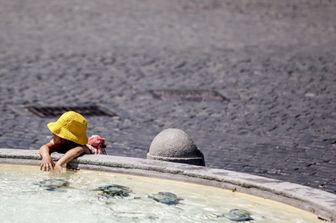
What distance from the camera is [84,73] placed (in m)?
14.4

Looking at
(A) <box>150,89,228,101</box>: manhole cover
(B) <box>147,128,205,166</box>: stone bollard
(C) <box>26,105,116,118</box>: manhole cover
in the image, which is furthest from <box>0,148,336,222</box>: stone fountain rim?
(A) <box>150,89,228,101</box>: manhole cover

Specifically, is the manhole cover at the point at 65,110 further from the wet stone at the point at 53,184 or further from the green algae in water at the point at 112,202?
the wet stone at the point at 53,184

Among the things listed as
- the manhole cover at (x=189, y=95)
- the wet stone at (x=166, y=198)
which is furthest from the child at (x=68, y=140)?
the manhole cover at (x=189, y=95)

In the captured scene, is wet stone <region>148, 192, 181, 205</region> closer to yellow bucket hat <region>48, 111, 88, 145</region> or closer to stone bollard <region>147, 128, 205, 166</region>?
stone bollard <region>147, 128, 205, 166</region>

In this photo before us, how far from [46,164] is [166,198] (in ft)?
3.93

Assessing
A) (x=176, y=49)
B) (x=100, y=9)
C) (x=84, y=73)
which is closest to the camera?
(x=84, y=73)

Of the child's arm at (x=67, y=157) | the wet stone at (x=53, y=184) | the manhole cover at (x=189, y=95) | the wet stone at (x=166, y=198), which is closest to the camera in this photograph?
the wet stone at (x=166, y=198)

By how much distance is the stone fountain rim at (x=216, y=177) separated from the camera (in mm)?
7445

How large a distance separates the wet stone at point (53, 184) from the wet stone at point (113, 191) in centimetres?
32

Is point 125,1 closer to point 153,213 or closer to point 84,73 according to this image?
point 84,73

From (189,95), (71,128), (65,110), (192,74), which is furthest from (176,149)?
(192,74)

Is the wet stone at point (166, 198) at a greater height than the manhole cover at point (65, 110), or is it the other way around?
the manhole cover at point (65, 110)

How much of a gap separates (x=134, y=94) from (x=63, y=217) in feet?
19.3

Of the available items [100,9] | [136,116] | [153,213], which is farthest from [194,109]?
[100,9]
